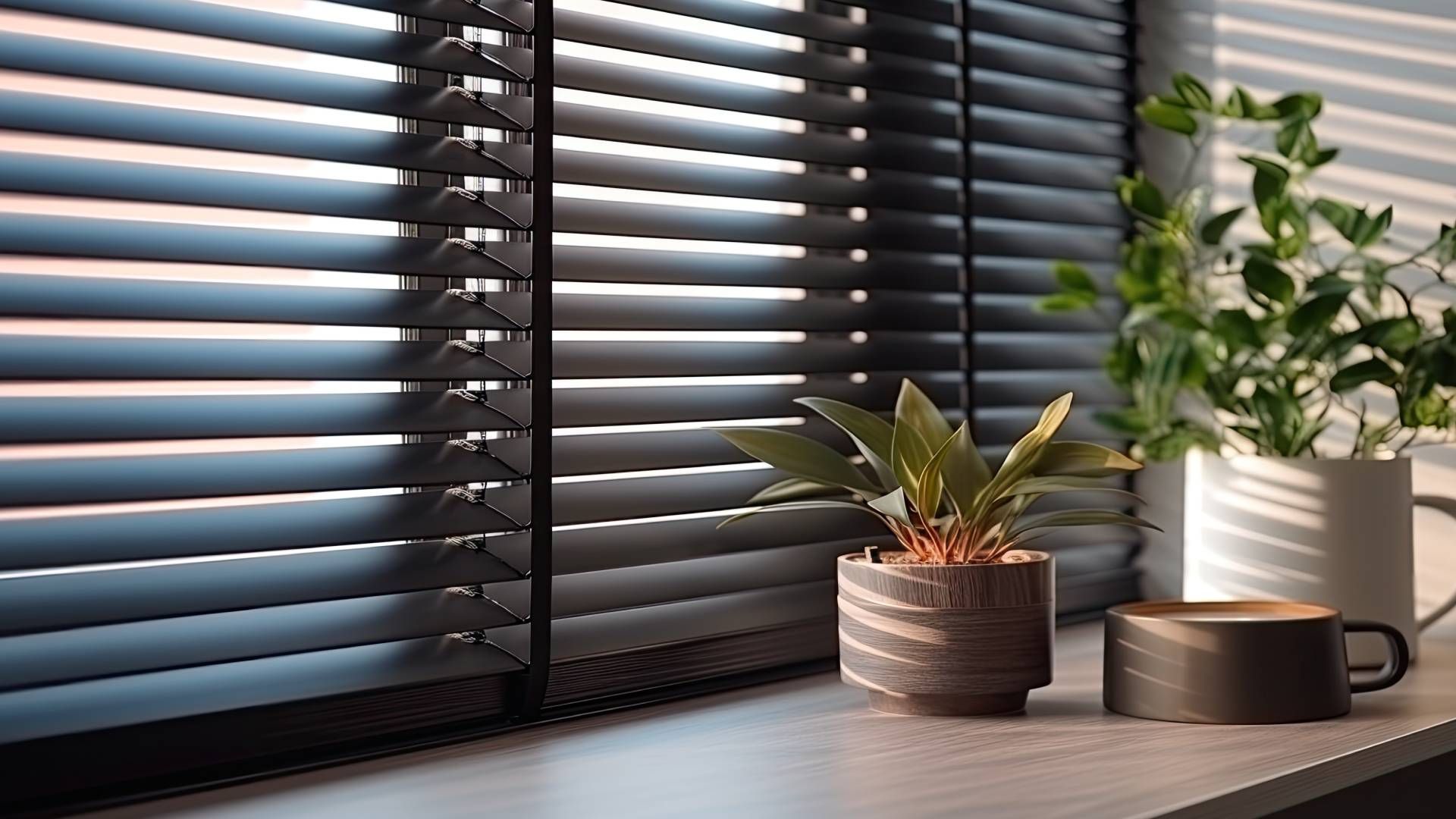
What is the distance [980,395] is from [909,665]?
0.48m

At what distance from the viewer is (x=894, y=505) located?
3.56ft

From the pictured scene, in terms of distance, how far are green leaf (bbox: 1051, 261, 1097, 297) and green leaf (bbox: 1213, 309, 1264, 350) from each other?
135mm

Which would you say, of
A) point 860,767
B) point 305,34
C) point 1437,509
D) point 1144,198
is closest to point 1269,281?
point 1144,198

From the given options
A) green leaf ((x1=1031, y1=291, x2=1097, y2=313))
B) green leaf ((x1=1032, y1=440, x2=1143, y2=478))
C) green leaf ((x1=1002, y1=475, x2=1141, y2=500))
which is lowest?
green leaf ((x1=1002, y1=475, x2=1141, y2=500))

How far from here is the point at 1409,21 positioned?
61.0 inches

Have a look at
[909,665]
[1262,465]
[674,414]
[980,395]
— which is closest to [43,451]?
[674,414]

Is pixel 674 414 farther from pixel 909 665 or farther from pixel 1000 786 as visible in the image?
pixel 1000 786

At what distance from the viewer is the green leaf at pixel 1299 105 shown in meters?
1.39

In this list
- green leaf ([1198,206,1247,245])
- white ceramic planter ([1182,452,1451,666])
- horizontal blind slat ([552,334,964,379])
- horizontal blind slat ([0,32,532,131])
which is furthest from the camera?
green leaf ([1198,206,1247,245])

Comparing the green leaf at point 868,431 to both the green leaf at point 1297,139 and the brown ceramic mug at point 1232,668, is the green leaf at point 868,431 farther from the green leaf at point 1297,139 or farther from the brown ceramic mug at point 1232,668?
the green leaf at point 1297,139

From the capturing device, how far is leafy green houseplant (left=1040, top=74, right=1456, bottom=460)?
135 cm

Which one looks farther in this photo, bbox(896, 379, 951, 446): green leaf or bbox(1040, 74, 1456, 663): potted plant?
bbox(1040, 74, 1456, 663): potted plant

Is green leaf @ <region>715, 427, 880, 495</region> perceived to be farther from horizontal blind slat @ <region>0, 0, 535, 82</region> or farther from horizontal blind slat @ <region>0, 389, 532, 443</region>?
horizontal blind slat @ <region>0, 0, 535, 82</region>

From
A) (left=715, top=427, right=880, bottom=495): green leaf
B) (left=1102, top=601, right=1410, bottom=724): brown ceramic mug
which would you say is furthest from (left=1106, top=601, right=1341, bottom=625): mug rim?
(left=715, top=427, right=880, bottom=495): green leaf
